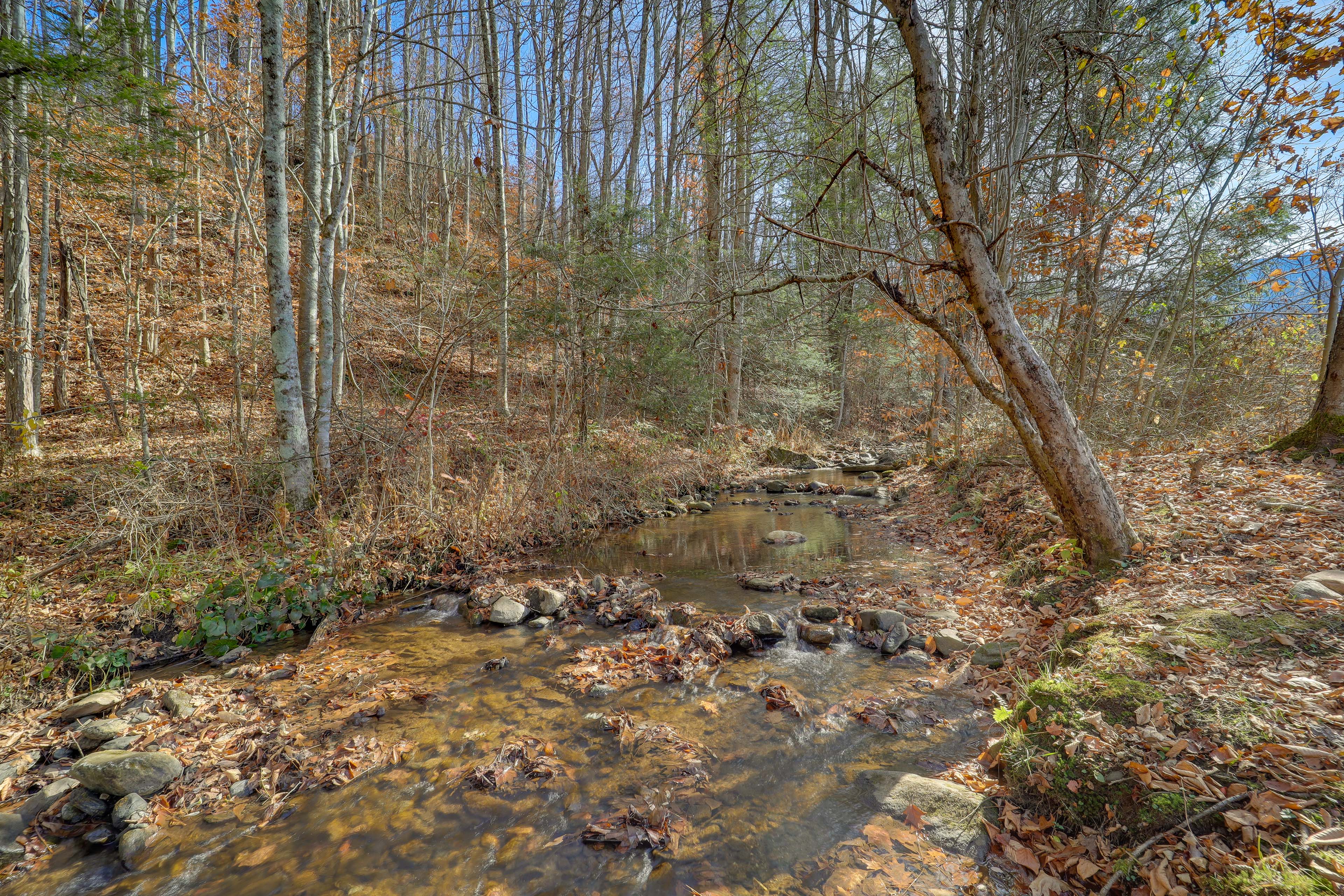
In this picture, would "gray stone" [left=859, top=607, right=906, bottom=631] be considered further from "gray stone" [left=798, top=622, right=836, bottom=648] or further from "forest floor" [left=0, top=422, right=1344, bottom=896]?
"forest floor" [left=0, top=422, right=1344, bottom=896]

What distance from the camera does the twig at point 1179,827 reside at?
2.13 meters

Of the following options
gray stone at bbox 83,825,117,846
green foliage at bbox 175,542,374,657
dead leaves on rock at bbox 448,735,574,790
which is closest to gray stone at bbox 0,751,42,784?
gray stone at bbox 83,825,117,846

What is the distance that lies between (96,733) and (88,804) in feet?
2.37

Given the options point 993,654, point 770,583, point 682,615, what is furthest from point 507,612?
point 993,654

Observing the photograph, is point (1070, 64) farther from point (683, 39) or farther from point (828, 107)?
point (683, 39)

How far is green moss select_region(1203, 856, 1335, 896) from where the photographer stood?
1.79 metres

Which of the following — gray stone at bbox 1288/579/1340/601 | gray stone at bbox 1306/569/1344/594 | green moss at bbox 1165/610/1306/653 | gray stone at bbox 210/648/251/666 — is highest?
gray stone at bbox 1306/569/1344/594

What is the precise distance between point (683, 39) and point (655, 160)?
15.3 m

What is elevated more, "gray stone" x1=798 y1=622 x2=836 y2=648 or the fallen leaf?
"gray stone" x1=798 y1=622 x2=836 y2=648

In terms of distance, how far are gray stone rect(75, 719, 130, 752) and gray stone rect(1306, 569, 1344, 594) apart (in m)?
7.94

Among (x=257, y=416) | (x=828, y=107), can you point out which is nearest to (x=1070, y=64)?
(x=828, y=107)

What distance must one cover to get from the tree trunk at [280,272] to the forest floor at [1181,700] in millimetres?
7824

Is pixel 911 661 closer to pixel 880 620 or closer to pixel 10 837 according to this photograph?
pixel 880 620

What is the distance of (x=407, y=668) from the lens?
496cm
